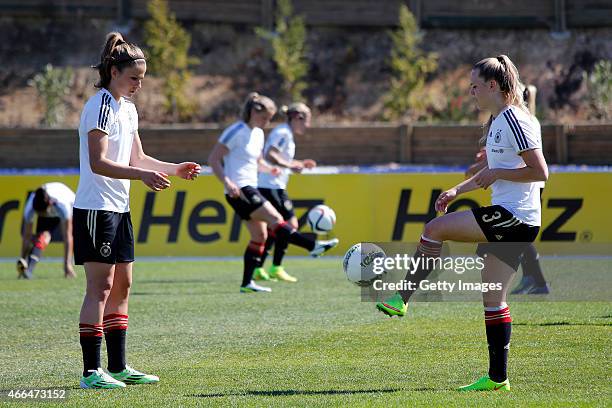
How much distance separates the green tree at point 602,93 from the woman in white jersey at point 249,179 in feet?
53.7

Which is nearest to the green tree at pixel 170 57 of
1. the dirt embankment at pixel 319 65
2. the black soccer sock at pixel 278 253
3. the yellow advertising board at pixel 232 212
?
the dirt embankment at pixel 319 65

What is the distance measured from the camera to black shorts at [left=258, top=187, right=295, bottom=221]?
584 inches

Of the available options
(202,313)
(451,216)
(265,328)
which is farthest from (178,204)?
(451,216)

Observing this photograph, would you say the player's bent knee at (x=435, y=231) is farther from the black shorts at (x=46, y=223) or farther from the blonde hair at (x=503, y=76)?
the black shorts at (x=46, y=223)

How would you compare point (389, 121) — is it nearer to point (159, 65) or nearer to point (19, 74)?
point (159, 65)

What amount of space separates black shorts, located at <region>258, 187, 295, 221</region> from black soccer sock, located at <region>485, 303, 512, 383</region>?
27.5 ft

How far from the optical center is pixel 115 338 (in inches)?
275

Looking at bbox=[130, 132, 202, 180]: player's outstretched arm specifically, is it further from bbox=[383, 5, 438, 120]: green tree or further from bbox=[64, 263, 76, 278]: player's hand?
bbox=[383, 5, 438, 120]: green tree

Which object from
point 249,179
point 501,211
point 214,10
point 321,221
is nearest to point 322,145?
point 321,221

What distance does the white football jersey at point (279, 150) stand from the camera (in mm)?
14844

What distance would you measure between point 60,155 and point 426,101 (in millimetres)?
10064

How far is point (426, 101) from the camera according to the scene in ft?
95.9

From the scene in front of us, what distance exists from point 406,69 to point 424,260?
2283 centimetres

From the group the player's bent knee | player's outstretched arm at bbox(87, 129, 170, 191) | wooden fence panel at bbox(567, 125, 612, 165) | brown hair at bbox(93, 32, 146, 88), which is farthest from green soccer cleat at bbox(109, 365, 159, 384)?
wooden fence panel at bbox(567, 125, 612, 165)
